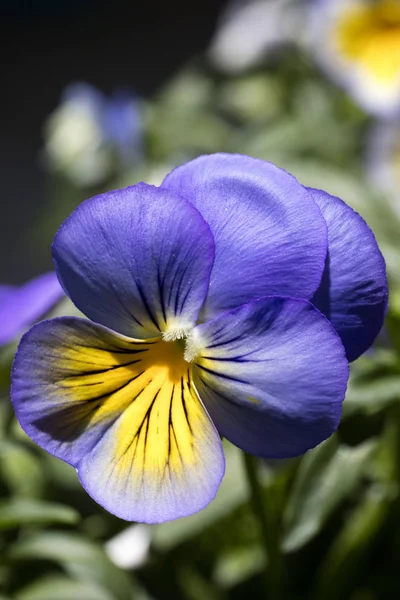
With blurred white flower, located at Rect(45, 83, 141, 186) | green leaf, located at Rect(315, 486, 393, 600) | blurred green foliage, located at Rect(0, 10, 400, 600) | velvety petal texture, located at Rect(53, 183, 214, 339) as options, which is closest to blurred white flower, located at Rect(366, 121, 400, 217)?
blurred green foliage, located at Rect(0, 10, 400, 600)

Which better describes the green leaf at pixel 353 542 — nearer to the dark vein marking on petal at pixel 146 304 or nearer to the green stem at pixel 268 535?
the green stem at pixel 268 535

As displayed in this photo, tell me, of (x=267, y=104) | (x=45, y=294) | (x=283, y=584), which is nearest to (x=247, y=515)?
(x=283, y=584)

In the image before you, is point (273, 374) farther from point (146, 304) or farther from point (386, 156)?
point (386, 156)

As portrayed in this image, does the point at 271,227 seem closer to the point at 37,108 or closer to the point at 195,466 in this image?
the point at 195,466

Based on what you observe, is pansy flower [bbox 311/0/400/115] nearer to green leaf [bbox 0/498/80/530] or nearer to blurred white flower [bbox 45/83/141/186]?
blurred white flower [bbox 45/83/141/186]

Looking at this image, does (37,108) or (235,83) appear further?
(37,108)

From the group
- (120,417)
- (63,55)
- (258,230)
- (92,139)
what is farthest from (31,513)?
(63,55)
